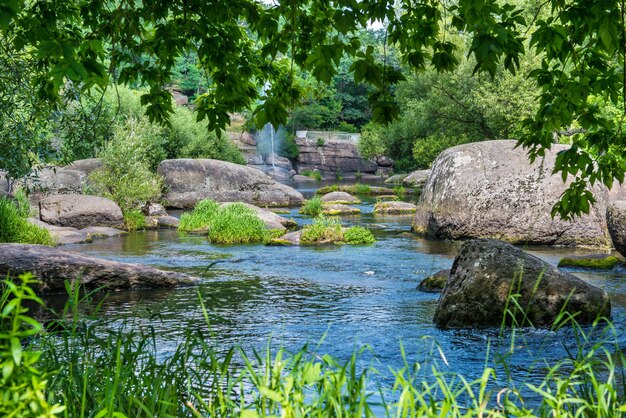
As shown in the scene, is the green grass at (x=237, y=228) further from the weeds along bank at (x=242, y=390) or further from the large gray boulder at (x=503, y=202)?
the weeds along bank at (x=242, y=390)

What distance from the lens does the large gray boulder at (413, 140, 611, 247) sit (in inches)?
698

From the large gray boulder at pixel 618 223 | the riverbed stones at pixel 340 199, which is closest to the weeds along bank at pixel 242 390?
the large gray boulder at pixel 618 223

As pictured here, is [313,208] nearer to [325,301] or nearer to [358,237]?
[358,237]

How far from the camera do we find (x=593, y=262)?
45.9 feet

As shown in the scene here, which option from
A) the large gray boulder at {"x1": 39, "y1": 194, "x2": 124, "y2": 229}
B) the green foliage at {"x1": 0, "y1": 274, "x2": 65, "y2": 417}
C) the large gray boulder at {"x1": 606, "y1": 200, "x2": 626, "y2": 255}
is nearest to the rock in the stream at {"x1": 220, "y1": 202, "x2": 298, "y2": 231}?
the large gray boulder at {"x1": 39, "y1": 194, "x2": 124, "y2": 229}

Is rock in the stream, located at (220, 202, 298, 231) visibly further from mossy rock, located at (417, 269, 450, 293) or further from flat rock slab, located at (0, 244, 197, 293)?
mossy rock, located at (417, 269, 450, 293)

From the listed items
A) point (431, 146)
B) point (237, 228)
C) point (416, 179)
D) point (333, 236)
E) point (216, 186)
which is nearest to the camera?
point (333, 236)

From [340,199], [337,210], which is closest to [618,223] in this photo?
[337,210]

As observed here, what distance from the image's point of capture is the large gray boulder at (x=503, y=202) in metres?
17.7

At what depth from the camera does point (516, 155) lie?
18781 mm

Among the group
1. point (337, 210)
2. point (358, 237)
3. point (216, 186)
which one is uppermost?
point (216, 186)

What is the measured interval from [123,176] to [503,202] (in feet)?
41.1

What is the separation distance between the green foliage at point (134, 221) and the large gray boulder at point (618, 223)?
13.4 meters

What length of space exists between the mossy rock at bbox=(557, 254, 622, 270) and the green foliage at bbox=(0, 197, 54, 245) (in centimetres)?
1108
